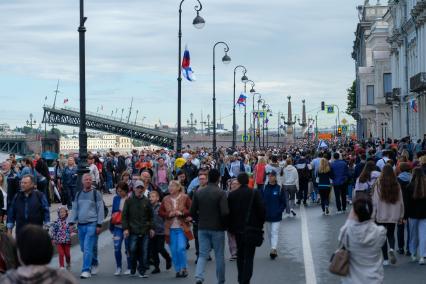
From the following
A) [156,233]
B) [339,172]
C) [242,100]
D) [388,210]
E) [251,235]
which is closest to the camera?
[251,235]

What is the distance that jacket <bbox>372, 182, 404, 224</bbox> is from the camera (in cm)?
1422

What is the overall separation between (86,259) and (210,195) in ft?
9.11

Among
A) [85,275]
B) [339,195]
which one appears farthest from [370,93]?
[85,275]

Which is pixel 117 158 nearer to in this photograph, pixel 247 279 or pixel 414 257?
pixel 414 257

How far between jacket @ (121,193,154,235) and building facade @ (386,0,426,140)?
40984mm

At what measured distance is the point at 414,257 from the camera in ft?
50.3

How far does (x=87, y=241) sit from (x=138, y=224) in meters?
0.85

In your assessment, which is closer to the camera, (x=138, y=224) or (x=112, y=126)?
(x=138, y=224)

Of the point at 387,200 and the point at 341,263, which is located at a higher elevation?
the point at 387,200

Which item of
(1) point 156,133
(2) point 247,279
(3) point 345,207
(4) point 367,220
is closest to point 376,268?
(4) point 367,220

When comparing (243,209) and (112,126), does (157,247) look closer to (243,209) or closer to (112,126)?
(243,209)

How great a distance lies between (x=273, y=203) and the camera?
1669cm

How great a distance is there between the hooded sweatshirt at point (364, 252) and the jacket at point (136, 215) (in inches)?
227

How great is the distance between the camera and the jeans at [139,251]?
14398 mm
